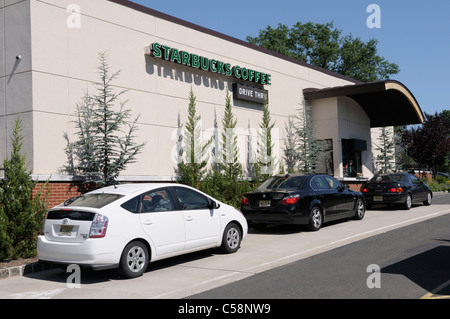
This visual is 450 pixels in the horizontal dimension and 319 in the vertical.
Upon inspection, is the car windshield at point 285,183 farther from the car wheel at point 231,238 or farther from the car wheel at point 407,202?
the car wheel at point 407,202

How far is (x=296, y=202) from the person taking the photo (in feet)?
39.2

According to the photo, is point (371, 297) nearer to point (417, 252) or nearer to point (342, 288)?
point (342, 288)

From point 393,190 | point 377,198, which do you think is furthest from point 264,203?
point 393,190

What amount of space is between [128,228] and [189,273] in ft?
4.30

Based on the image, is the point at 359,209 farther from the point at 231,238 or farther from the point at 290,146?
the point at 290,146

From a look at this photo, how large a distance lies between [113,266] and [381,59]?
5026cm

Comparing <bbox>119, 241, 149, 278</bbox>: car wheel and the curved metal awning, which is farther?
the curved metal awning

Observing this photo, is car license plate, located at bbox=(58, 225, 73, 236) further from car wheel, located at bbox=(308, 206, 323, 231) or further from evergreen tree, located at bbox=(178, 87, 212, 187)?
evergreen tree, located at bbox=(178, 87, 212, 187)

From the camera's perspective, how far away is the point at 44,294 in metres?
6.88

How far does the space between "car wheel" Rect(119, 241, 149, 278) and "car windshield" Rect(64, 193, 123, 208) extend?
0.84 meters

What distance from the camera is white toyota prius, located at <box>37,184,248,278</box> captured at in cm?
734

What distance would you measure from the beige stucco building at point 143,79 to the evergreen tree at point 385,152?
17.1 ft

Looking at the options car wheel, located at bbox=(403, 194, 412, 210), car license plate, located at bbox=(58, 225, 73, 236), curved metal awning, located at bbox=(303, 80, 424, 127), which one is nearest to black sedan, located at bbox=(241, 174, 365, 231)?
car wheel, located at bbox=(403, 194, 412, 210)

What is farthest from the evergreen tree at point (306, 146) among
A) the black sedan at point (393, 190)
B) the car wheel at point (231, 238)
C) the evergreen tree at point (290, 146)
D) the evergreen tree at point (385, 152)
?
the car wheel at point (231, 238)
